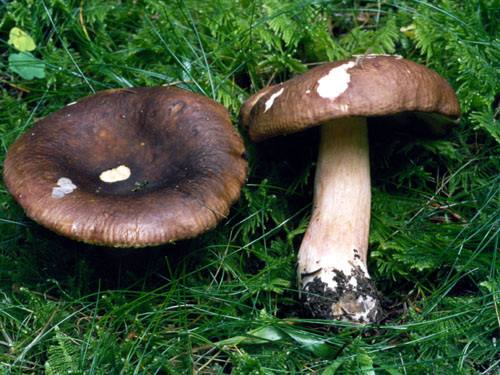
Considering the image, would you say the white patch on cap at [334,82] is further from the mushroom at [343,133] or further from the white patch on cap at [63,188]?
the white patch on cap at [63,188]

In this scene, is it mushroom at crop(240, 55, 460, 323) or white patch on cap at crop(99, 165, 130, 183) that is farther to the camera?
white patch on cap at crop(99, 165, 130, 183)

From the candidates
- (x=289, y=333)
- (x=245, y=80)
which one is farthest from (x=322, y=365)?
(x=245, y=80)

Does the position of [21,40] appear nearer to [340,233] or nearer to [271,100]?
[271,100]

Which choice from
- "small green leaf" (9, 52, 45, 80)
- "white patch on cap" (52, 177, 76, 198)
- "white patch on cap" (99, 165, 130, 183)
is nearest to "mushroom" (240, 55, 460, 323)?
"white patch on cap" (99, 165, 130, 183)

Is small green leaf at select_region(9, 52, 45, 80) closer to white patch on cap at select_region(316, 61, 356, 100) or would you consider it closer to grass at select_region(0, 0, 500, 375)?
grass at select_region(0, 0, 500, 375)

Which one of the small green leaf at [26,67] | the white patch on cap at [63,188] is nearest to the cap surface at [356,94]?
the white patch on cap at [63,188]
